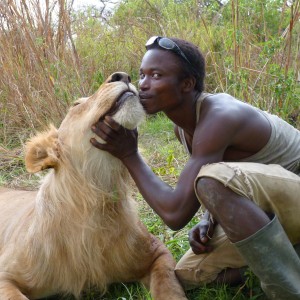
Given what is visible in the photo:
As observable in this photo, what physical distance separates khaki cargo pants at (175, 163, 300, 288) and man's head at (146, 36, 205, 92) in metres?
0.59

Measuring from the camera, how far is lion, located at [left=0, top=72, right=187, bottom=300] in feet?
9.51

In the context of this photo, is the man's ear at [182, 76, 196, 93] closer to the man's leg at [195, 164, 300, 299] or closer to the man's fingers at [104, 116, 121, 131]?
the man's fingers at [104, 116, 121, 131]

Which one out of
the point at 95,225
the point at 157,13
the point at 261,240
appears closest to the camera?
the point at 261,240

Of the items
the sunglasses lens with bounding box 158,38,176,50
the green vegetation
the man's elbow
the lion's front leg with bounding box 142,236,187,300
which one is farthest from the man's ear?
the green vegetation

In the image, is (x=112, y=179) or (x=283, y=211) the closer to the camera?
(x=283, y=211)

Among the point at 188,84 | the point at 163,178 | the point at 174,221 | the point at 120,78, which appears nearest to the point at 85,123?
the point at 120,78

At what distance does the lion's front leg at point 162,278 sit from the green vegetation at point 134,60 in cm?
38

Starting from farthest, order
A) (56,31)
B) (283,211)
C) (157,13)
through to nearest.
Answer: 1. (157,13)
2. (56,31)
3. (283,211)

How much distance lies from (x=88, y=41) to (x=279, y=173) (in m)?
5.33

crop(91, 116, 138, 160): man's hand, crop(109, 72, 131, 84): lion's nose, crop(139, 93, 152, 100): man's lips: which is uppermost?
crop(109, 72, 131, 84): lion's nose

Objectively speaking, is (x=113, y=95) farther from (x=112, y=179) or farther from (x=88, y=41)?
(x=88, y=41)

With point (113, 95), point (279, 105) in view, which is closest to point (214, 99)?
point (113, 95)

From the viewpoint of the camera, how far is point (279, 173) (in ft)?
8.38

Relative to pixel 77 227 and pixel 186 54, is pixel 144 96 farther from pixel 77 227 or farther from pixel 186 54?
pixel 77 227
